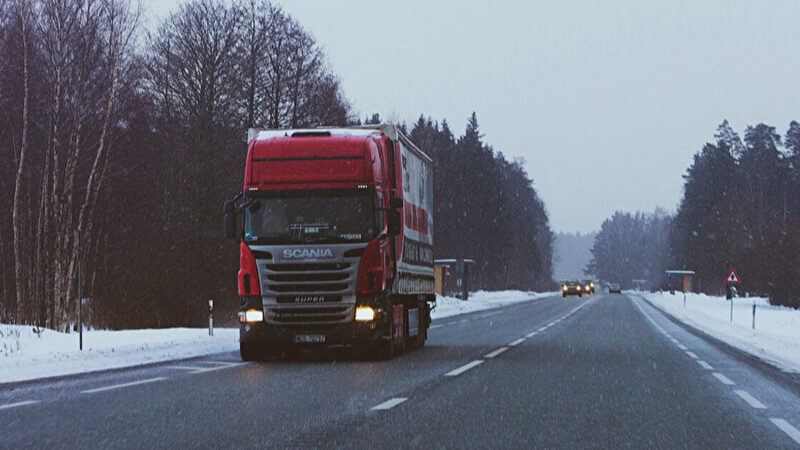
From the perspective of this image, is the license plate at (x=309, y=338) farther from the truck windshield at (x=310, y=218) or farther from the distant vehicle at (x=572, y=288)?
the distant vehicle at (x=572, y=288)

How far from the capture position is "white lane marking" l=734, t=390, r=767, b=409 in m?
9.77

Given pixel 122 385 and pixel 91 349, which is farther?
pixel 91 349

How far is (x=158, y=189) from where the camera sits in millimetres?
36781

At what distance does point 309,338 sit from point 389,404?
5.18 metres

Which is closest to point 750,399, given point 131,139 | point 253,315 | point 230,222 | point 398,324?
point 398,324

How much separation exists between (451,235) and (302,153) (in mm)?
72026

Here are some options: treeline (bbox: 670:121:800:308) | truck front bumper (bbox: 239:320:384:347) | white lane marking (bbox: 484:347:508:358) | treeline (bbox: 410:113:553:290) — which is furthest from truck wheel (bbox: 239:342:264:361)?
treeline (bbox: 670:121:800:308)

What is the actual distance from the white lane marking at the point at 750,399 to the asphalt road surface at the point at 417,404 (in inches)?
0.6

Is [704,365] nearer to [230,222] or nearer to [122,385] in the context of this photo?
[230,222]

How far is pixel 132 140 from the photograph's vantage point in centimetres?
3578

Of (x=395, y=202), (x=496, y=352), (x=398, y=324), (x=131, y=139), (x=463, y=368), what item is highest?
(x=131, y=139)

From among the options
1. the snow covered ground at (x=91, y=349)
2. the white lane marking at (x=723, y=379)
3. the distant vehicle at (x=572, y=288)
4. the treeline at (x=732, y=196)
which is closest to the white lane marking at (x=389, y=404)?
the white lane marking at (x=723, y=379)

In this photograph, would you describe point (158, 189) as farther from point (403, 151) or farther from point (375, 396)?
point (375, 396)

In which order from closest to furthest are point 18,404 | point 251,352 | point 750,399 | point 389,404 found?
point 18,404
point 389,404
point 750,399
point 251,352
